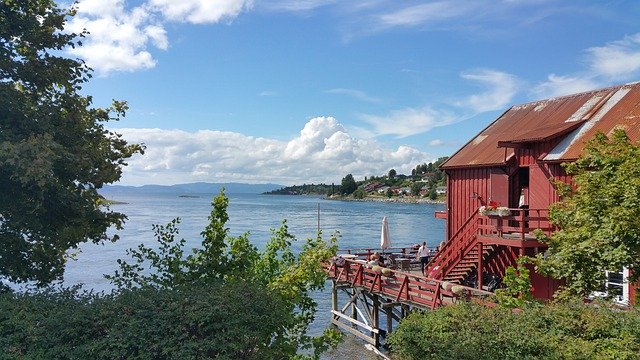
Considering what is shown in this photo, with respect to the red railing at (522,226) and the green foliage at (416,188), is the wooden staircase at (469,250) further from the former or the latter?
the green foliage at (416,188)

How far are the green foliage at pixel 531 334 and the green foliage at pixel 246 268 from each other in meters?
1.89

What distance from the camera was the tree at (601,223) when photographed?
1059cm

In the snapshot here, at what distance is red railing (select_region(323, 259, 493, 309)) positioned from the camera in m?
16.1

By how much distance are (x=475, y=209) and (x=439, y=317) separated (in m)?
11.7

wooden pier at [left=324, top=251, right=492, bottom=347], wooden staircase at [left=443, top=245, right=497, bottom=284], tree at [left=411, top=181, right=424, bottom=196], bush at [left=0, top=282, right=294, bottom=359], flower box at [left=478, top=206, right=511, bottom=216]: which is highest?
tree at [left=411, top=181, right=424, bottom=196]

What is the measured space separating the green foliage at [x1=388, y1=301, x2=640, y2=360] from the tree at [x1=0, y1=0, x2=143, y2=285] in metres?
6.68

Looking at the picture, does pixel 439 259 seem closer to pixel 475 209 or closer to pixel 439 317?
pixel 475 209

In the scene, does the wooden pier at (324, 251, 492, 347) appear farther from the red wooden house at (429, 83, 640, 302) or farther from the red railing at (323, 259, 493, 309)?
the red wooden house at (429, 83, 640, 302)

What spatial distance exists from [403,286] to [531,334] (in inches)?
415

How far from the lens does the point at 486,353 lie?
8375 mm

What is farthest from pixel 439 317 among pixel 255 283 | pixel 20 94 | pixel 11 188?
pixel 20 94

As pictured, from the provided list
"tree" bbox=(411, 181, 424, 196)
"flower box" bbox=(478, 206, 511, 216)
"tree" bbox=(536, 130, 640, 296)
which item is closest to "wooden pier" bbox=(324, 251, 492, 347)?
"flower box" bbox=(478, 206, 511, 216)

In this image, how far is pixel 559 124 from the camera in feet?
60.2

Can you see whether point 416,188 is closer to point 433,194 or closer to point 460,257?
point 433,194
